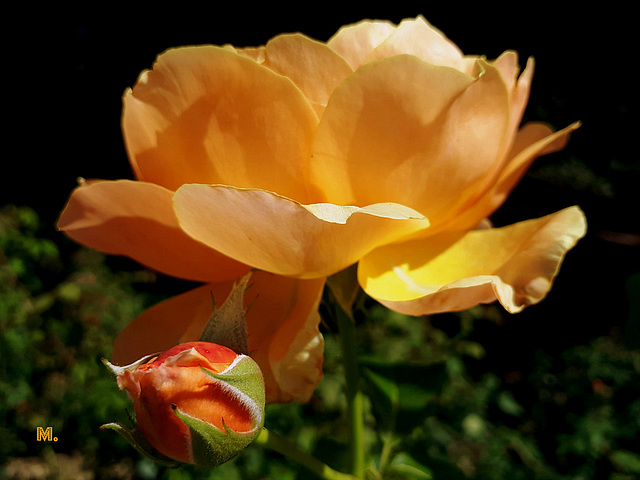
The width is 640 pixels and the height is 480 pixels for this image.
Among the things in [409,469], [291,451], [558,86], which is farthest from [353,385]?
[558,86]

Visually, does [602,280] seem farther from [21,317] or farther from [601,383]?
[21,317]

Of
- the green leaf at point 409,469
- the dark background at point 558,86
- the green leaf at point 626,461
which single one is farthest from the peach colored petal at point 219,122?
the dark background at point 558,86

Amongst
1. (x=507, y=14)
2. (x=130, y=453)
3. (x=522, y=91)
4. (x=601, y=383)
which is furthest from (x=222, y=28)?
(x=522, y=91)

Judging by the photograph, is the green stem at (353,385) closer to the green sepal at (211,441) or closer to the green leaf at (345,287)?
the green leaf at (345,287)

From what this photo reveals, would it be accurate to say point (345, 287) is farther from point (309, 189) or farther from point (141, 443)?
point (141, 443)

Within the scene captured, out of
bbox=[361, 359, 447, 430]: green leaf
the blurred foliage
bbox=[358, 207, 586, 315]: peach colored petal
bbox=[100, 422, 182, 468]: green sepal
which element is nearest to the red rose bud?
bbox=[100, 422, 182, 468]: green sepal

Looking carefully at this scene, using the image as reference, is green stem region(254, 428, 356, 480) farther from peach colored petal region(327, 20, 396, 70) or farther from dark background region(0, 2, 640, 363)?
dark background region(0, 2, 640, 363)
